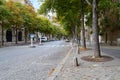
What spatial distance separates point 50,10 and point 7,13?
15.8 meters

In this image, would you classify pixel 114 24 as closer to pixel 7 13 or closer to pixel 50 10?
pixel 50 10

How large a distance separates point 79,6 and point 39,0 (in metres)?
5.13

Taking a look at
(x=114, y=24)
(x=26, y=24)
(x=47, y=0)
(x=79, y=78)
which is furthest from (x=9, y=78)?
(x=26, y=24)

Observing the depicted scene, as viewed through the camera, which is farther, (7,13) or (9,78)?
(7,13)

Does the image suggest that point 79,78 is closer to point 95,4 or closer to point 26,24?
point 95,4

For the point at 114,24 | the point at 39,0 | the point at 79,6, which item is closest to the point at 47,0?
the point at 39,0

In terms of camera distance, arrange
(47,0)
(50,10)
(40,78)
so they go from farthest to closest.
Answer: (50,10), (47,0), (40,78)

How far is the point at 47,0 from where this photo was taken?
25297 millimetres

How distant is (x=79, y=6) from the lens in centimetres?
2828

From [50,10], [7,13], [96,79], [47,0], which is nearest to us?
[96,79]

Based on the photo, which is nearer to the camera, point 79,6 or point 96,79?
point 96,79

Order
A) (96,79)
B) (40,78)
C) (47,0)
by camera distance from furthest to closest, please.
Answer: (47,0), (40,78), (96,79)

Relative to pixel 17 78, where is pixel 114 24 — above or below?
above

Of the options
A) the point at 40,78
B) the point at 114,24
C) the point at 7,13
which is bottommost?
the point at 40,78
